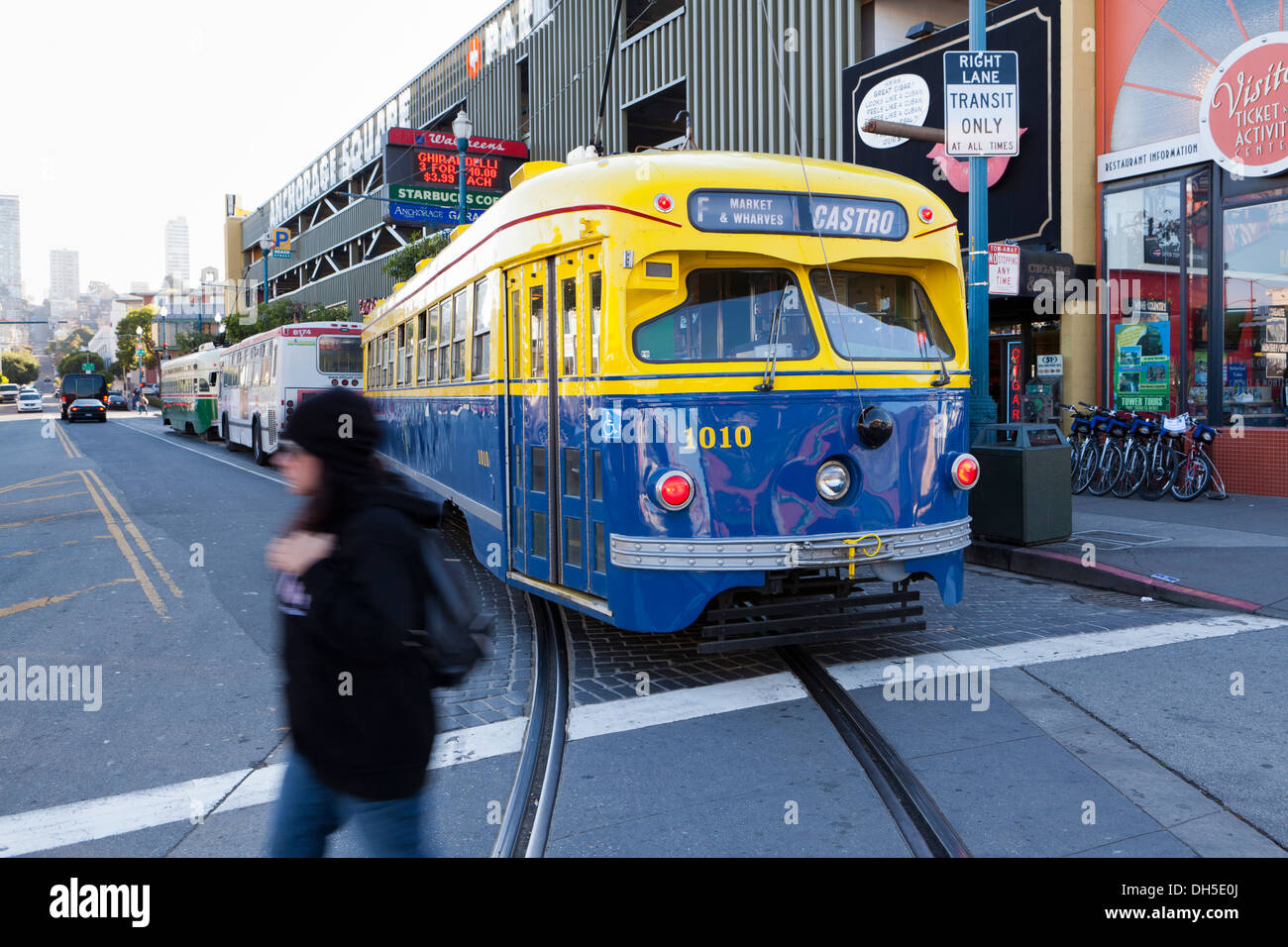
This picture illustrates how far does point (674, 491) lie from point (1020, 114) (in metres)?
12.4

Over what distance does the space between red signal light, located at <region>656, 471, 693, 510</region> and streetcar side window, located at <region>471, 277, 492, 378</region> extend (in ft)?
8.32

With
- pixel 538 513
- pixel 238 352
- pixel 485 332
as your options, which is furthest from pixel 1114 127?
pixel 238 352

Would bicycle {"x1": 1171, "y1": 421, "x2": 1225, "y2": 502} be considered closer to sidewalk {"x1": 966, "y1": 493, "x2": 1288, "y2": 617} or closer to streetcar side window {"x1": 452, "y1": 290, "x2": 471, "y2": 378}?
sidewalk {"x1": 966, "y1": 493, "x2": 1288, "y2": 617}

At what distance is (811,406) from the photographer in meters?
5.97

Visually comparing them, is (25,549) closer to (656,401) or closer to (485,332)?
(485,332)

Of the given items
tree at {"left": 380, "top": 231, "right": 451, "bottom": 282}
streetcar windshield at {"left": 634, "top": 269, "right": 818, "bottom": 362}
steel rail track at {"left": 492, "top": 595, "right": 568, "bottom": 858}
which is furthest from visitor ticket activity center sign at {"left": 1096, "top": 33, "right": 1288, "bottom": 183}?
tree at {"left": 380, "top": 231, "right": 451, "bottom": 282}

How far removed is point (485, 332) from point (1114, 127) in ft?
36.2

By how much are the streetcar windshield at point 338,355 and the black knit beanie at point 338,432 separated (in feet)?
65.3

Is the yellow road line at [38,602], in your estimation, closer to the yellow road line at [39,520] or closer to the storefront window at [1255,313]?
the yellow road line at [39,520]

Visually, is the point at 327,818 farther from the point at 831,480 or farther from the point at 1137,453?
the point at 1137,453

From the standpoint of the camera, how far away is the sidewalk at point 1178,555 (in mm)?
8102

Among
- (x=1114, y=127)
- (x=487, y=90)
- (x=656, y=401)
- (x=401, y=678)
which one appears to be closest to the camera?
(x=401, y=678)

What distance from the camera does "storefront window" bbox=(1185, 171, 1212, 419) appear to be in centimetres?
1365
